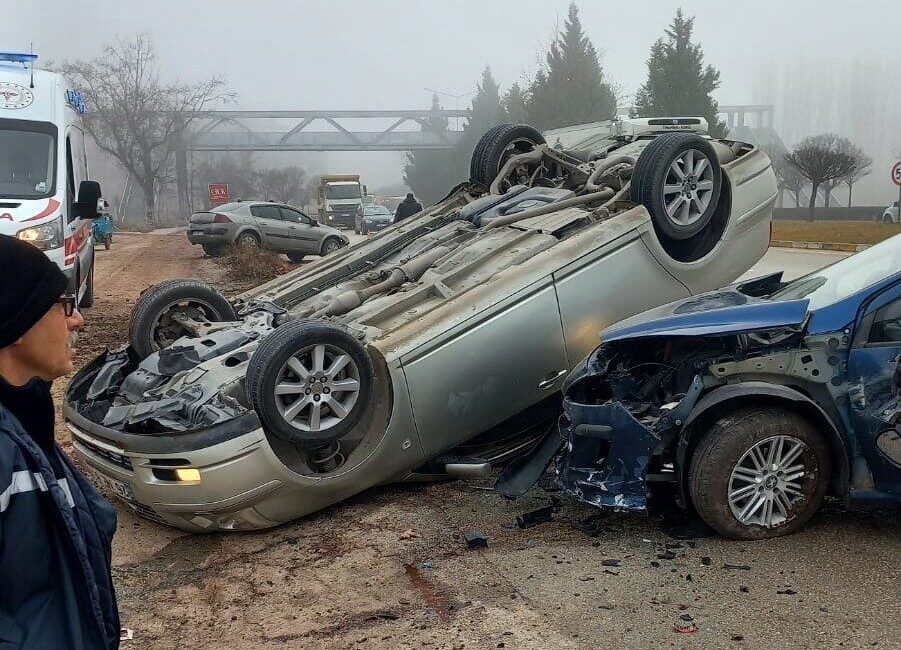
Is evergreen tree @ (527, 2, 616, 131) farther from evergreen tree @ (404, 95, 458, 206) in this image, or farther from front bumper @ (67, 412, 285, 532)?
front bumper @ (67, 412, 285, 532)

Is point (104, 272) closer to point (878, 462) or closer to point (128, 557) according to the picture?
point (128, 557)

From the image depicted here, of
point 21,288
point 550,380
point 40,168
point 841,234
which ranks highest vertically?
point 40,168

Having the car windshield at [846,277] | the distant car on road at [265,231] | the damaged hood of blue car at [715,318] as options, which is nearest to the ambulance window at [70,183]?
the damaged hood of blue car at [715,318]

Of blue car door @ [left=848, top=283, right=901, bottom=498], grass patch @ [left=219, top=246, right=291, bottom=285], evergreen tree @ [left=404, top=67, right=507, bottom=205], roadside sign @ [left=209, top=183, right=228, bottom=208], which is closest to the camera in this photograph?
blue car door @ [left=848, top=283, right=901, bottom=498]

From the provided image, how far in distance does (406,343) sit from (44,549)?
3146 mm

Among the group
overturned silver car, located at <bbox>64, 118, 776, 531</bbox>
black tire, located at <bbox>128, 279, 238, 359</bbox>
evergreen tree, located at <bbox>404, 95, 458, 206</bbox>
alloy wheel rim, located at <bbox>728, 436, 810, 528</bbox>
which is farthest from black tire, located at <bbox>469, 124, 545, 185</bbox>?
evergreen tree, located at <bbox>404, 95, 458, 206</bbox>

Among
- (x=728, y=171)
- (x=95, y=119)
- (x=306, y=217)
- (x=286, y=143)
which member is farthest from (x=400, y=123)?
(x=728, y=171)

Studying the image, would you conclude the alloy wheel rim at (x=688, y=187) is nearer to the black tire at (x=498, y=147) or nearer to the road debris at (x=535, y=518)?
the black tire at (x=498, y=147)

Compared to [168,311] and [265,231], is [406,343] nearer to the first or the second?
[168,311]

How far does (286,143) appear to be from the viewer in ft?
250

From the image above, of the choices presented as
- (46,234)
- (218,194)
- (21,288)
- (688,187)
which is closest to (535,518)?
(688,187)

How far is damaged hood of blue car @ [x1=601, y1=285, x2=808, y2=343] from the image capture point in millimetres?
4164

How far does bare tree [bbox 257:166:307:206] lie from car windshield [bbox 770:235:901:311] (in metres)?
76.5

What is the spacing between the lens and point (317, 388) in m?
4.51
